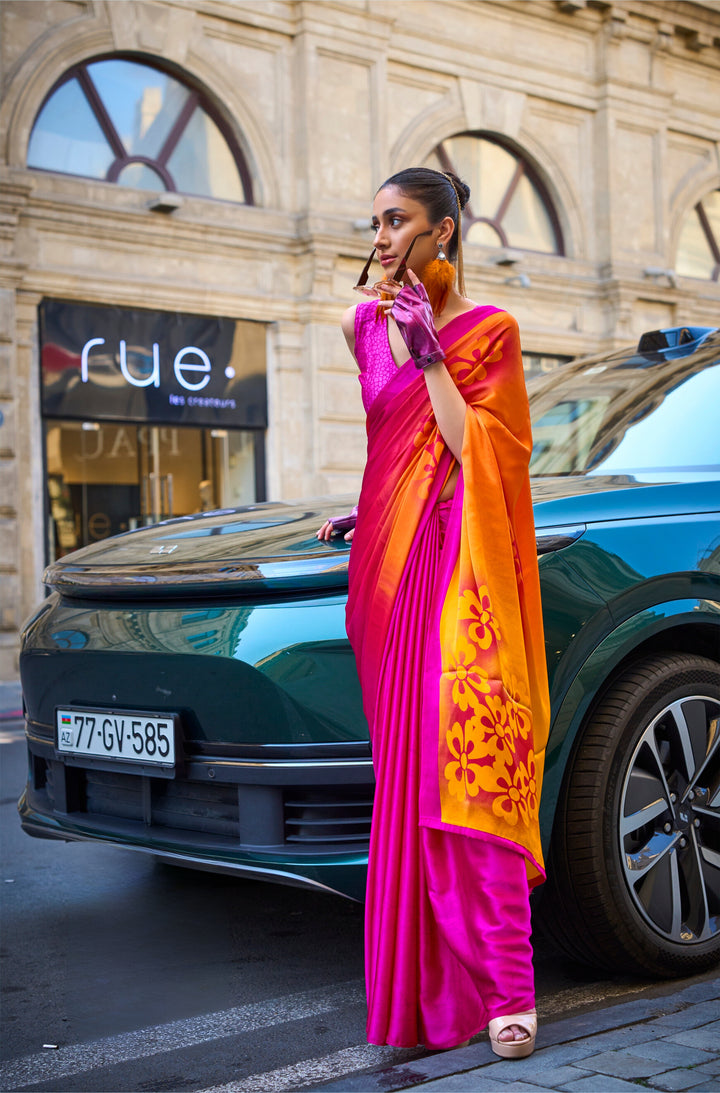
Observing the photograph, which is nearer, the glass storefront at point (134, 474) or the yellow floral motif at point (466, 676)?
the yellow floral motif at point (466, 676)

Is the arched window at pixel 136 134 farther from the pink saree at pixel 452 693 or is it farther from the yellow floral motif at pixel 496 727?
the yellow floral motif at pixel 496 727

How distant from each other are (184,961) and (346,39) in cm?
1310

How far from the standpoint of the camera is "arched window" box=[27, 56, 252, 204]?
12852 mm

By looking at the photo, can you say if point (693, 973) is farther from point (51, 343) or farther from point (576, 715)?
point (51, 343)

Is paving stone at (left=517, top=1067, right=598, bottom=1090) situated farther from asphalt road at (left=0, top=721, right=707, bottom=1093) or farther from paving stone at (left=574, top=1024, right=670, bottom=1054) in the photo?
asphalt road at (left=0, top=721, right=707, bottom=1093)

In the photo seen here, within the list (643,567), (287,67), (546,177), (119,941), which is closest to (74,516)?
(287,67)

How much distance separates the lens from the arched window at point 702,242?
18844 mm

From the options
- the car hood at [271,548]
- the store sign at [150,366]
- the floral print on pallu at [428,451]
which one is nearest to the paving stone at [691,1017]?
the car hood at [271,548]

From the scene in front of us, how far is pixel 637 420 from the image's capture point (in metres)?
3.67

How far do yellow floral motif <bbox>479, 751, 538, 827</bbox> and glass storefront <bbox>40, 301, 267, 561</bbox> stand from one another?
1075 centimetres

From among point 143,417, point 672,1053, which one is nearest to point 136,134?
point 143,417

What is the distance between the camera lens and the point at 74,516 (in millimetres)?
12961

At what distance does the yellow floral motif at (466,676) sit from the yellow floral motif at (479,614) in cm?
2

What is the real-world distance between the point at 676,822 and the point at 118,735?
1.35 m
